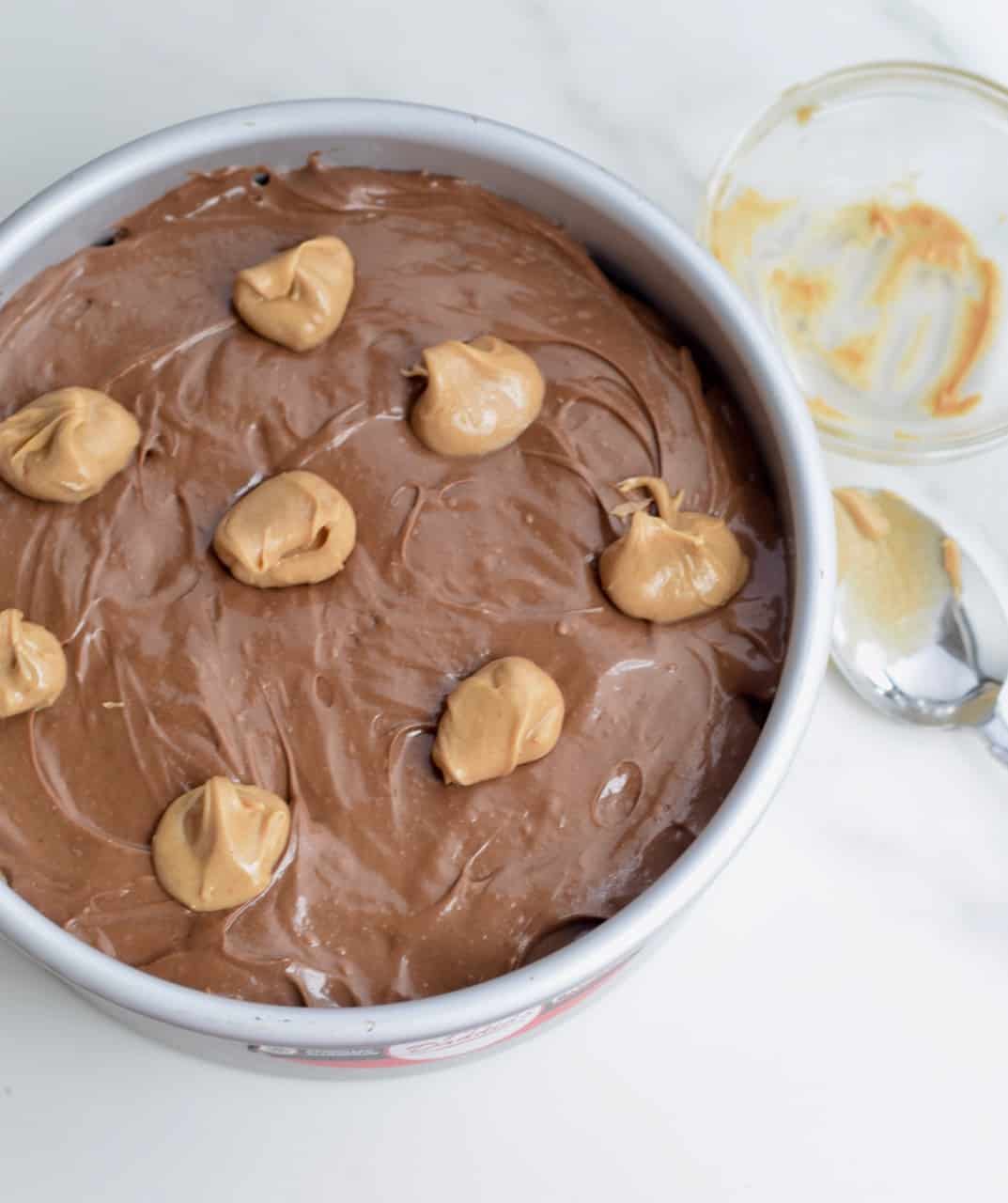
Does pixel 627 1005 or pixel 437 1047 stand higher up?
pixel 437 1047

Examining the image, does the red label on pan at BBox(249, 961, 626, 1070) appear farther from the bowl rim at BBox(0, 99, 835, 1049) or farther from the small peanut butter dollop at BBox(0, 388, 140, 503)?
the small peanut butter dollop at BBox(0, 388, 140, 503)

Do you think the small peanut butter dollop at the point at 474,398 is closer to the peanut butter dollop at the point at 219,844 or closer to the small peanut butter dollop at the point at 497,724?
the small peanut butter dollop at the point at 497,724

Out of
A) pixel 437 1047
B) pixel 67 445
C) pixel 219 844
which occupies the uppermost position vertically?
pixel 67 445

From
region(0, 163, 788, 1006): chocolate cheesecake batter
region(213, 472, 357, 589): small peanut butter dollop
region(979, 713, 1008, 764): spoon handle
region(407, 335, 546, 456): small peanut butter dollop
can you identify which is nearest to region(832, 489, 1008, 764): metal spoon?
region(979, 713, 1008, 764): spoon handle

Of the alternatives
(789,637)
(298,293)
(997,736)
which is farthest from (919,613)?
(298,293)

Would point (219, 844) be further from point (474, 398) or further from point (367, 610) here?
point (474, 398)
